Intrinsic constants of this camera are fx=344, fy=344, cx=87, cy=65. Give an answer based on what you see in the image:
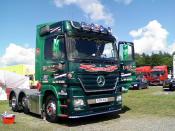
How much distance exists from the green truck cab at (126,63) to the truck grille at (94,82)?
906 millimetres

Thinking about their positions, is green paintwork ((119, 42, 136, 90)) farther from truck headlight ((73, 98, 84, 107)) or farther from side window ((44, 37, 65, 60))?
side window ((44, 37, 65, 60))

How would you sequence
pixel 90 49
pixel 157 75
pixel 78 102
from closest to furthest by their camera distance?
pixel 78 102, pixel 90 49, pixel 157 75

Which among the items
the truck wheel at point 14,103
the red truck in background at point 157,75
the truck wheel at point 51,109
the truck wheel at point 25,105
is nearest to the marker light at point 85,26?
the truck wheel at point 51,109

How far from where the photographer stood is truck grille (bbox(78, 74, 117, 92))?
11.1 metres

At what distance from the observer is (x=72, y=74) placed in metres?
10.8

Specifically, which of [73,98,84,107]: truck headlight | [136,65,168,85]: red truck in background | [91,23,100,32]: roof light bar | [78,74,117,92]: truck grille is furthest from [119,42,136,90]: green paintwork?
[136,65,168,85]: red truck in background

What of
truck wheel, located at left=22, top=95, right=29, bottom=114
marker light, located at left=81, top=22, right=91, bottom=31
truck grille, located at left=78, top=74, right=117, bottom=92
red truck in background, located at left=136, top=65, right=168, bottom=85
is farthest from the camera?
red truck in background, located at left=136, top=65, right=168, bottom=85

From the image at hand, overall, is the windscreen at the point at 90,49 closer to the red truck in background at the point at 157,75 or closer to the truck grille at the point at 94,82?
the truck grille at the point at 94,82

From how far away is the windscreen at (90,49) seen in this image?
1098cm

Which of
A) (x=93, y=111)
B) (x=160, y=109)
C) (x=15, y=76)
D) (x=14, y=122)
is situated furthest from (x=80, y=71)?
(x=15, y=76)

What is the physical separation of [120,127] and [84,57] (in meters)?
2.50

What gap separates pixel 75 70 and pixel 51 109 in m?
2.02

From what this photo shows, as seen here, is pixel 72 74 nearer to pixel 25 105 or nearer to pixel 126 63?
pixel 126 63

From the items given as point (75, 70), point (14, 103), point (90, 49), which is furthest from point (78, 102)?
point (14, 103)
